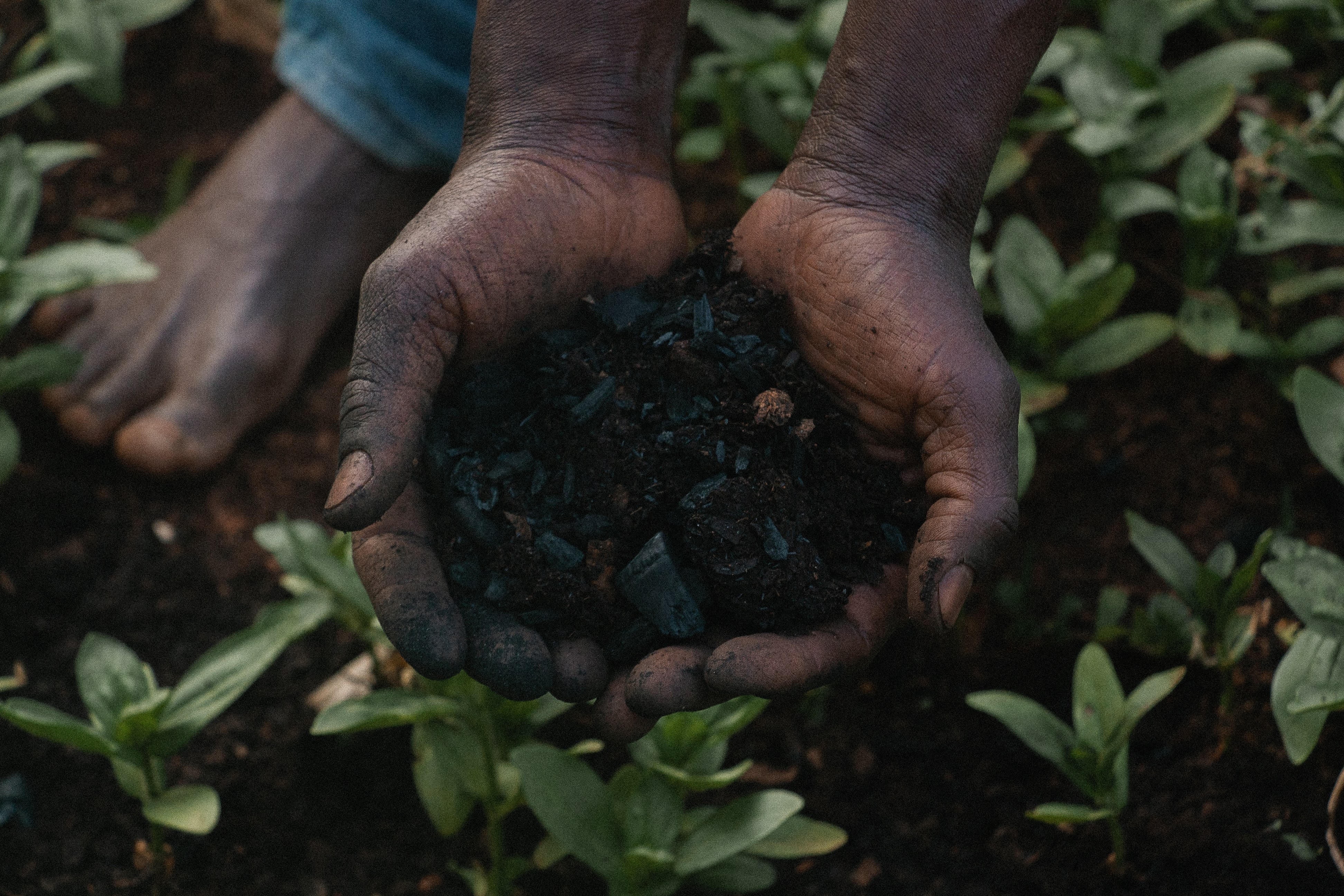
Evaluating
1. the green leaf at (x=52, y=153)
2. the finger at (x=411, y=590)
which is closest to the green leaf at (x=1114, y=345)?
the finger at (x=411, y=590)

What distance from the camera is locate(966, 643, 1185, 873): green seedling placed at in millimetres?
1625

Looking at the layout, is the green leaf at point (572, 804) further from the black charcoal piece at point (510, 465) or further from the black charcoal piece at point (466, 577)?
the black charcoal piece at point (510, 465)

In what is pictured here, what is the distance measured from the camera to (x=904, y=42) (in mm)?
1715

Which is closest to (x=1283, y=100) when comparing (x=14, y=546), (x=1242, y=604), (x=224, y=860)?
(x=1242, y=604)

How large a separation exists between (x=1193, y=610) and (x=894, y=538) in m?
0.66

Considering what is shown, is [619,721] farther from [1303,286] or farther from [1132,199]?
[1303,286]

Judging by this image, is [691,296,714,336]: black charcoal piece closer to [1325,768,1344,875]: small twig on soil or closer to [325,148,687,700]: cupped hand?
[325,148,687,700]: cupped hand

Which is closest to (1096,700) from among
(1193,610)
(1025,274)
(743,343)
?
(1193,610)

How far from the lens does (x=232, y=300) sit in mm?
2684

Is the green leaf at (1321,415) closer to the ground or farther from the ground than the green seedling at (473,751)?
farther from the ground

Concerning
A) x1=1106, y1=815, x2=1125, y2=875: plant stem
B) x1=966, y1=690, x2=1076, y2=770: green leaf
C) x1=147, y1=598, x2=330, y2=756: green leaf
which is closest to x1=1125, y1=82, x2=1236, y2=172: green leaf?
x1=966, y1=690, x2=1076, y2=770: green leaf

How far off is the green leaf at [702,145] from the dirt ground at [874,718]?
32.1 inches

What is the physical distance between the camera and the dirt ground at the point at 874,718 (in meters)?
1.78

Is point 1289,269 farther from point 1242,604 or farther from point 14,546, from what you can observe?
point 14,546
